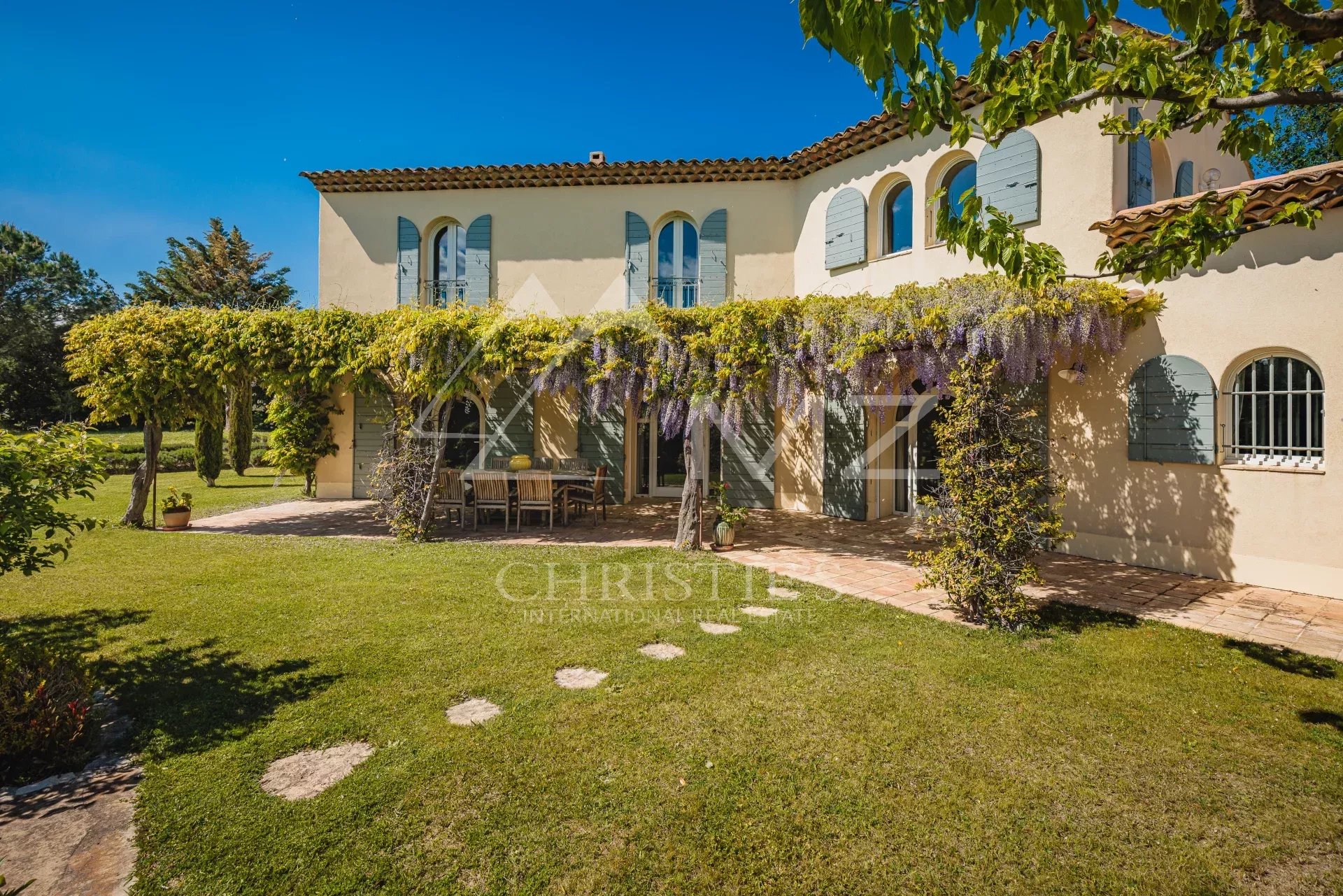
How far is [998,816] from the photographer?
A: 2.39 m

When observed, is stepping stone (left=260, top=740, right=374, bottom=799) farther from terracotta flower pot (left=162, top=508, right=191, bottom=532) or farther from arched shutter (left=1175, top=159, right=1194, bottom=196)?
arched shutter (left=1175, top=159, right=1194, bottom=196)

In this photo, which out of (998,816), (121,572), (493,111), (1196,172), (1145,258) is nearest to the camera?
(998,816)

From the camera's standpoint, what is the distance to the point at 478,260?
1105 cm

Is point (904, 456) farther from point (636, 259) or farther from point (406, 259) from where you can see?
point (406, 259)

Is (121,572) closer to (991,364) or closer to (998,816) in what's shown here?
(998,816)

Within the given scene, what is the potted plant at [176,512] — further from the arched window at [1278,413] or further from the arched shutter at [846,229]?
the arched window at [1278,413]

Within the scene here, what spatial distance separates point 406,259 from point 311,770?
10420mm

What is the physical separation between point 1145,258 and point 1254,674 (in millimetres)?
2797

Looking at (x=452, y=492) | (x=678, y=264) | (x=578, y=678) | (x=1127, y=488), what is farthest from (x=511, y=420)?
(x=1127, y=488)

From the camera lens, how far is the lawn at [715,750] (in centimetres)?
213

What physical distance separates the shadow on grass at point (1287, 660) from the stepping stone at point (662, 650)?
12.9ft

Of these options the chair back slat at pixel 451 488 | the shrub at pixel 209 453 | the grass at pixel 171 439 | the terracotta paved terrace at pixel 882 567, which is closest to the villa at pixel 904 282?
the terracotta paved terrace at pixel 882 567

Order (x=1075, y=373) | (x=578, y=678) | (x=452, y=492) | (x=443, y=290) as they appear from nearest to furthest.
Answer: (x=578, y=678) → (x=1075, y=373) → (x=452, y=492) → (x=443, y=290)

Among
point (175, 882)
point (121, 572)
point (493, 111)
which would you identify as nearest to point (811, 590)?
point (175, 882)
